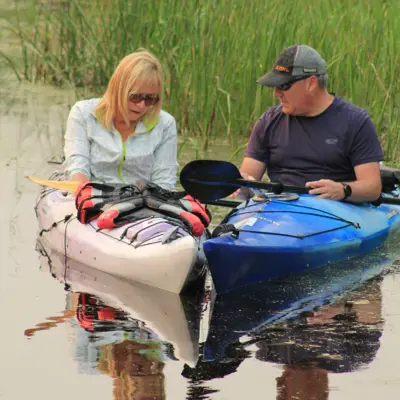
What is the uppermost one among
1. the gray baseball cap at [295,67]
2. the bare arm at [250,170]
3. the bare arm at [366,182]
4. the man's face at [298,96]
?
the gray baseball cap at [295,67]

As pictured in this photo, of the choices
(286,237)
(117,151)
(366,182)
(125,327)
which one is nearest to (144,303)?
(125,327)

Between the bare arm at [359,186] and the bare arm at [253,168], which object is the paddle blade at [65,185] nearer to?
the bare arm at [253,168]

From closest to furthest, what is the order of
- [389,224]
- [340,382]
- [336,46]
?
[340,382] → [389,224] → [336,46]

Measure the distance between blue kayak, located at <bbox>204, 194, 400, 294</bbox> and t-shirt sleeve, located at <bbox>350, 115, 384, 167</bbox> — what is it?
267mm

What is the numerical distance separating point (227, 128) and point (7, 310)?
3.90 metres

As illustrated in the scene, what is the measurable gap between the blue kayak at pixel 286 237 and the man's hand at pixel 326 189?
0.04 m

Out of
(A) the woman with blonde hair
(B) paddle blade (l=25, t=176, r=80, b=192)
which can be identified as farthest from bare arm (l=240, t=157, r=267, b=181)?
(B) paddle blade (l=25, t=176, r=80, b=192)

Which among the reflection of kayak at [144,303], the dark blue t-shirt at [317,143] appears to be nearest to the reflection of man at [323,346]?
the reflection of kayak at [144,303]

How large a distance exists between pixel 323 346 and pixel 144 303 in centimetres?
105

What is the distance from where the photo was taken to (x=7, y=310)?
5.79m

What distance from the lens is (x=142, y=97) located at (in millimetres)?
6652

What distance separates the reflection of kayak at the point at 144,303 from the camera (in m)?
5.47

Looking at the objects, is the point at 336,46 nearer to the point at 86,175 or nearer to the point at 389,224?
the point at 389,224

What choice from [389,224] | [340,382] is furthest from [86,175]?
[340,382]
